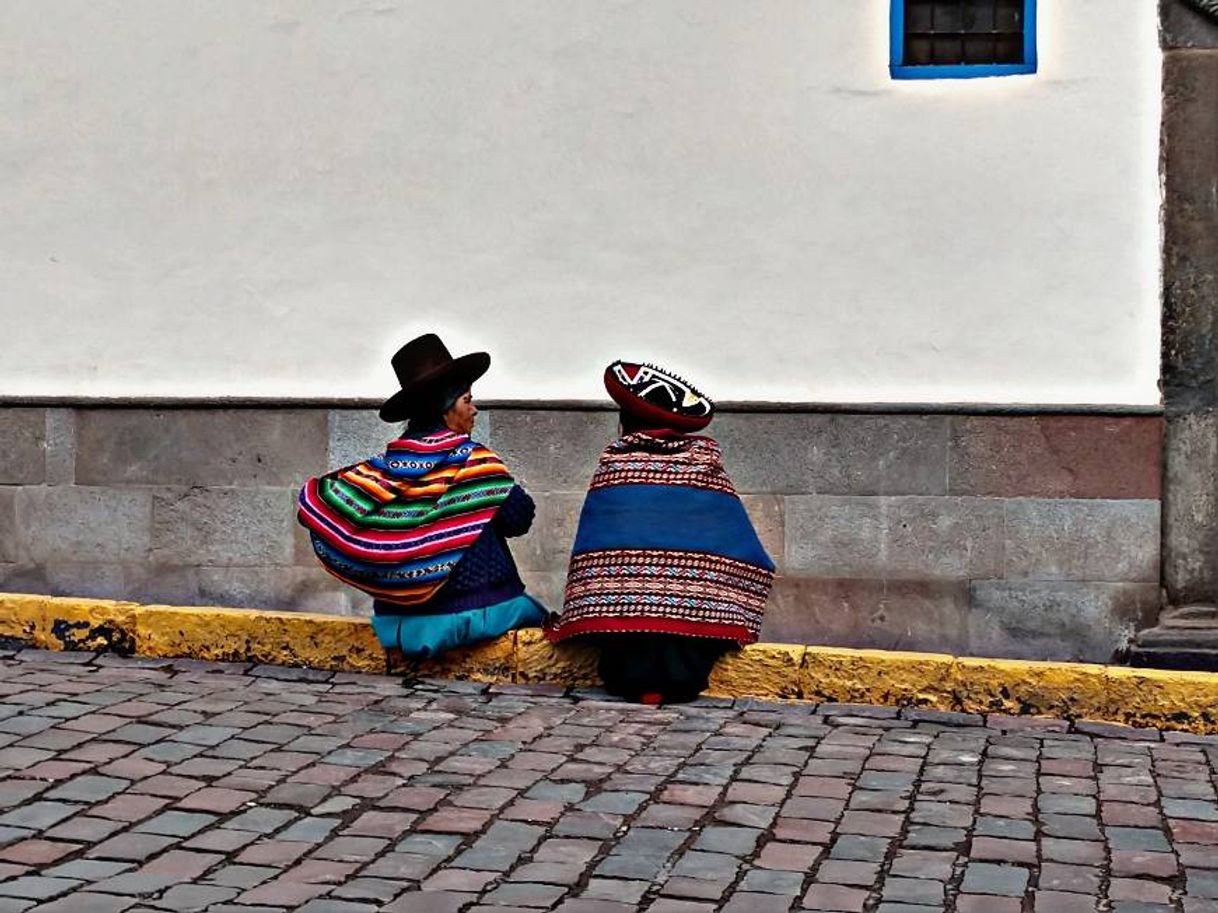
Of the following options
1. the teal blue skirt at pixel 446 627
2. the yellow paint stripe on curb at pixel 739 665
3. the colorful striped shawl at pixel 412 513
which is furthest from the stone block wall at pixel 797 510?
the colorful striped shawl at pixel 412 513

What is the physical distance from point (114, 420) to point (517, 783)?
394cm

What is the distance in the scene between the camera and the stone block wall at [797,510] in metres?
8.23

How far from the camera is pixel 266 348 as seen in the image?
8.94 m

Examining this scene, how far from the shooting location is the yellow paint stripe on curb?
711 centimetres

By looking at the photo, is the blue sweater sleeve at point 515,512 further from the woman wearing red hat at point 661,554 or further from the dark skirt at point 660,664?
the dark skirt at point 660,664

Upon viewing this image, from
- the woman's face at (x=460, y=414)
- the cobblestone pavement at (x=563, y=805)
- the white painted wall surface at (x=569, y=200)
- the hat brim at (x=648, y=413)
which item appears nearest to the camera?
the cobblestone pavement at (x=563, y=805)

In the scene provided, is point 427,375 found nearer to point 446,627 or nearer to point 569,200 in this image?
point 446,627

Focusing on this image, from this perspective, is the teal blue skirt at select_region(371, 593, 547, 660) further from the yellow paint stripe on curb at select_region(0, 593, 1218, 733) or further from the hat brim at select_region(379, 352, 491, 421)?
the hat brim at select_region(379, 352, 491, 421)

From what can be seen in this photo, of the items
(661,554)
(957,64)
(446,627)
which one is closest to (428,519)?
(446,627)

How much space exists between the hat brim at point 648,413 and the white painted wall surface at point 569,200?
1224 mm

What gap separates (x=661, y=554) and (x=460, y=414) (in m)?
1.00

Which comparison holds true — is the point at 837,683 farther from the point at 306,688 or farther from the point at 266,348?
the point at 266,348

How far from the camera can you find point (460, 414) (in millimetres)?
7512

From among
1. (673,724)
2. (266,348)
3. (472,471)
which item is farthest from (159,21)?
(673,724)
